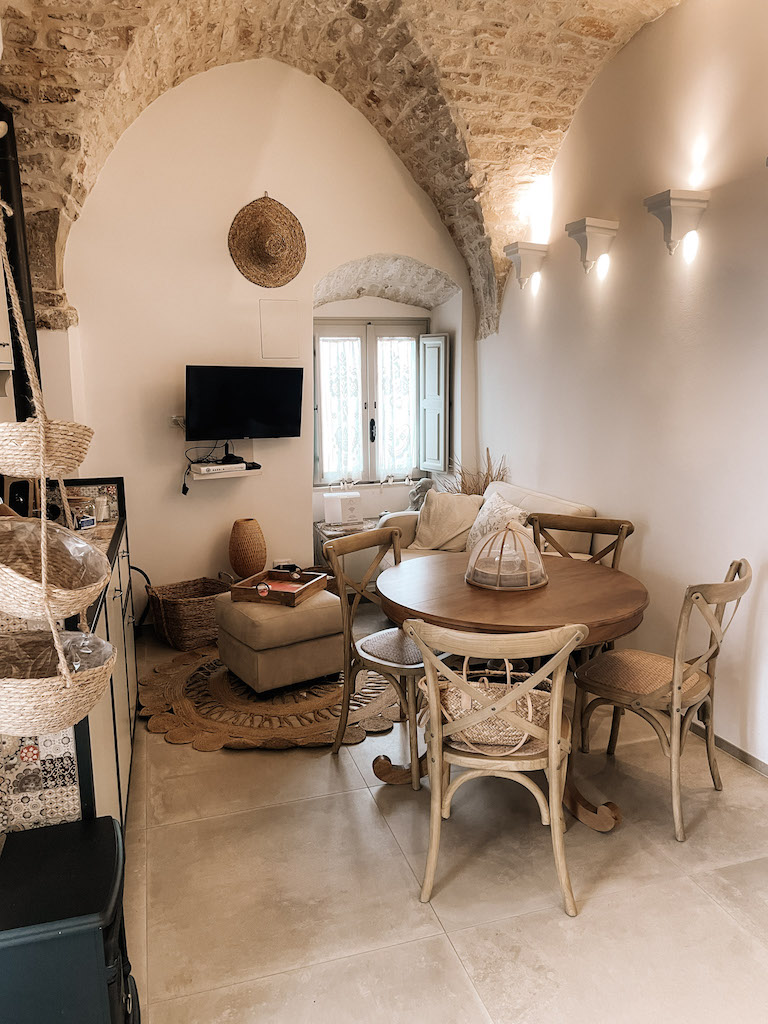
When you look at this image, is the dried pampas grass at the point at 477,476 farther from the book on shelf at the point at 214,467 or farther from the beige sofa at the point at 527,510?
the book on shelf at the point at 214,467

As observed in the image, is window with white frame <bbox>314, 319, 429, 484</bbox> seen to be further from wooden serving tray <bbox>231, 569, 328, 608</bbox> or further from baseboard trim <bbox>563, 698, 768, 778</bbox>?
baseboard trim <bbox>563, 698, 768, 778</bbox>

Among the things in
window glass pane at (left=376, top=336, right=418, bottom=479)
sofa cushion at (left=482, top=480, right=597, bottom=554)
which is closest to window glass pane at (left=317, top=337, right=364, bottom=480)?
window glass pane at (left=376, top=336, right=418, bottom=479)

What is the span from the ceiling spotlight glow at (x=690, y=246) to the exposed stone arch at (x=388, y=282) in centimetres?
221

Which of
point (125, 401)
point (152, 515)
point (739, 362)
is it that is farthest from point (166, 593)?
point (739, 362)

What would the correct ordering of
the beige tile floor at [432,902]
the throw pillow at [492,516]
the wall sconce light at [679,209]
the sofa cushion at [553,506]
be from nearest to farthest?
the beige tile floor at [432,902] → the wall sconce light at [679,209] → the sofa cushion at [553,506] → the throw pillow at [492,516]

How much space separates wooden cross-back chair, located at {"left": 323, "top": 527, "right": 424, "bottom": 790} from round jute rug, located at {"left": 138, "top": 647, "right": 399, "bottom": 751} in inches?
10.8

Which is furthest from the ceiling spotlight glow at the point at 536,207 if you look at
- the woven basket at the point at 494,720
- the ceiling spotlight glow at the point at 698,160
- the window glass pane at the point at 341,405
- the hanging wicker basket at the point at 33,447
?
the hanging wicker basket at the point at 33,447

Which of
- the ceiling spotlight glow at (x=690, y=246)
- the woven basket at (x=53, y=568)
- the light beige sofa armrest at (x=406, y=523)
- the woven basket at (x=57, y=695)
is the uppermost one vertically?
the ceiling spotlight glow at (x=690, y=246)

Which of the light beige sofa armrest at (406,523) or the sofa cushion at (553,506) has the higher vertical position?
the sofa cushion at (553,506)

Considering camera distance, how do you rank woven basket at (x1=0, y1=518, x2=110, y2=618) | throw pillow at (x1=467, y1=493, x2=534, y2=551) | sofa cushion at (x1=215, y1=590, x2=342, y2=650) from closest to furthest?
woven basket at (x1=0, y1=518, x2=110, y2=618), sofa cushion at (x1=215, y1=590, x2=342, y2=650), throw pillow at (x1=467, y1=493, x2=534, y2=551)

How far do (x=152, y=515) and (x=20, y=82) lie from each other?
8.05 ft

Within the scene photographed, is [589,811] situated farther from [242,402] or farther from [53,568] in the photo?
[242,402]

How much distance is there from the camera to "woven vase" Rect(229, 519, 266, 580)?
4738 mm

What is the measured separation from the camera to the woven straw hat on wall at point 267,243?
458 cm
